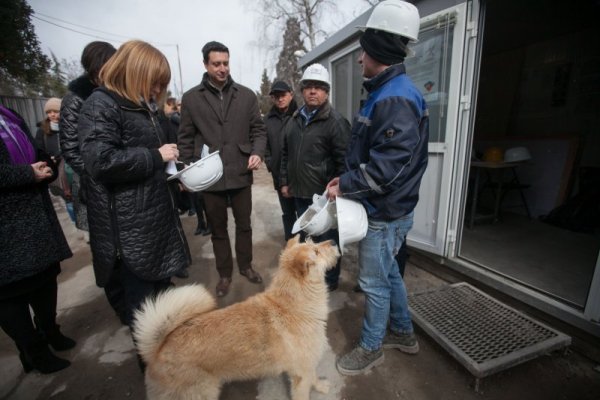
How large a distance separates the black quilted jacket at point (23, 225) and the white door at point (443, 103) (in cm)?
378

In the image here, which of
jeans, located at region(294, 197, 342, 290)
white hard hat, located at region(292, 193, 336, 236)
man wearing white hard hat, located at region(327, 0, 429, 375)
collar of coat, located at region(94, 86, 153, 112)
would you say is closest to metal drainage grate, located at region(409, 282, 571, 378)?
man wearing white hard hat, located at region(327, 0, 429, 375)

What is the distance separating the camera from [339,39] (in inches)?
183

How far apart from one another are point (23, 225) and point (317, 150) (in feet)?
7.94

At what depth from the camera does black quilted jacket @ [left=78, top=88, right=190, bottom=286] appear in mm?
1678

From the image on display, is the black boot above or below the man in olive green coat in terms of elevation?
below

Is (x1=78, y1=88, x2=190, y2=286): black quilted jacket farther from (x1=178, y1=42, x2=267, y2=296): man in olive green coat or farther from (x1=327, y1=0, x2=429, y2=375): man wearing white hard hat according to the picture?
(x1=327, y1=0, x2=429, y2=375): man wearing white hard hat

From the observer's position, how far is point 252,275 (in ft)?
12.0

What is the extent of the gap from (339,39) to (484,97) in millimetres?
3944

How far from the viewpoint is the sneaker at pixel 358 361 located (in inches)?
87.4

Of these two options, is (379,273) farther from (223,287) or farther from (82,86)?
(82,86)

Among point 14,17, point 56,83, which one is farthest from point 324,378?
point 56,83

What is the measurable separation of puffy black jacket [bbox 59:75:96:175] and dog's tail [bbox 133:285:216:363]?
4.13 feet

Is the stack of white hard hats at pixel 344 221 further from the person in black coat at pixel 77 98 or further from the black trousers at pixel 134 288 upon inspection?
the person in black coat at pixel 77 98

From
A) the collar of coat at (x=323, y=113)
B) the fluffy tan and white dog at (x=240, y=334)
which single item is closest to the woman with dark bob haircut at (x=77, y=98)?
the fluffy tan and white dog at (x=240, y=334)
